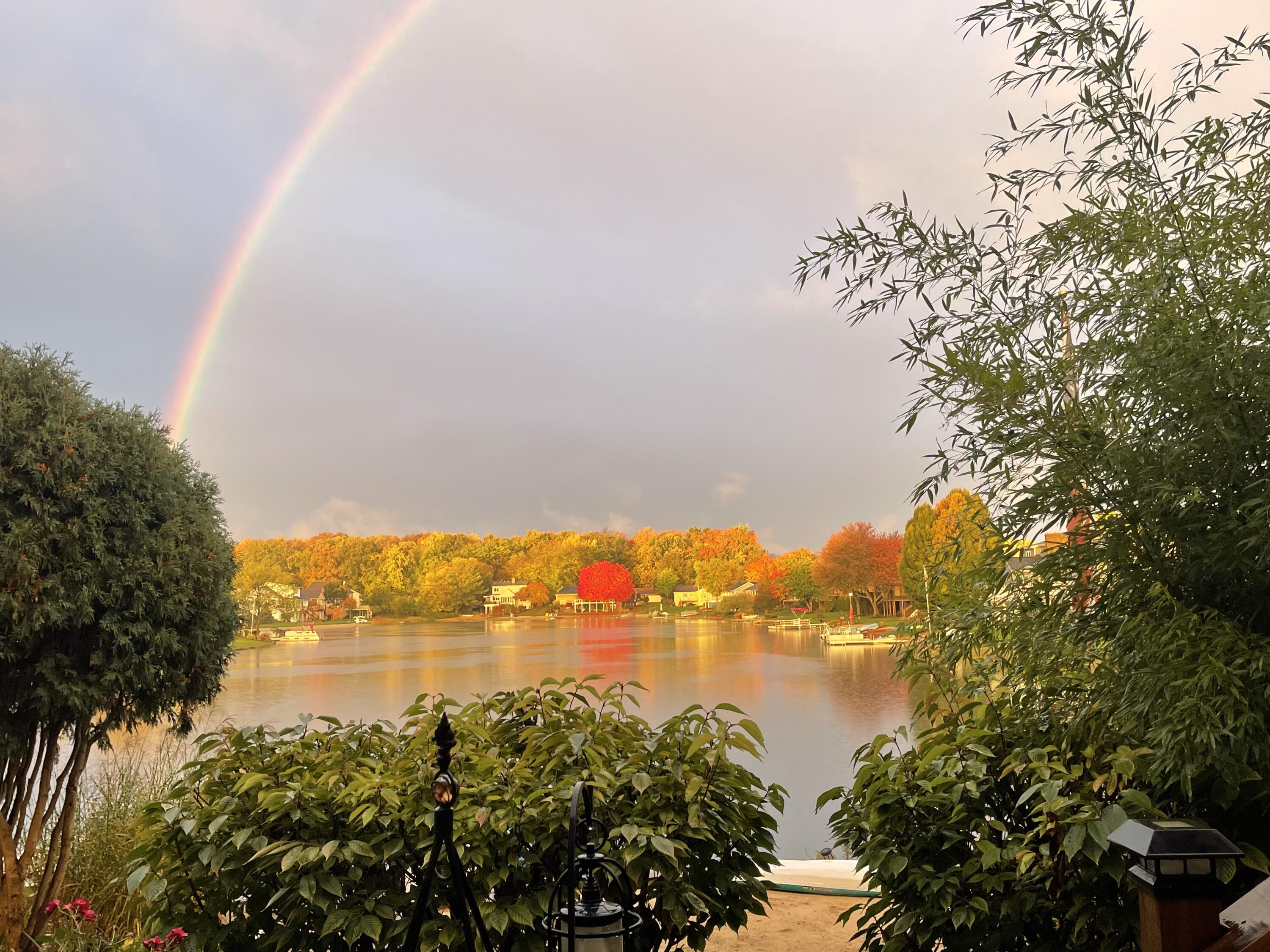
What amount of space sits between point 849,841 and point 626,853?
28.0 inches

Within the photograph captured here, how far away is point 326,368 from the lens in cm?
3053

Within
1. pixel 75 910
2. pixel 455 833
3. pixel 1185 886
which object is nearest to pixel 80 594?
pixel 75 910

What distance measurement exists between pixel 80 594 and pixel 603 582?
58.3 feet

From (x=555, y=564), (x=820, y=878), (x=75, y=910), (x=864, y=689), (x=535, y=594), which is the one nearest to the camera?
(x=75, y=910)

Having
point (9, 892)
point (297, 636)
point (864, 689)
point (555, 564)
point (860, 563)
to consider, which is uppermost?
point (555, 564)

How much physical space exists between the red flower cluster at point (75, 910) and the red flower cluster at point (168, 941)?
102 cm

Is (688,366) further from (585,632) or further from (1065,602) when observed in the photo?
(1065,602)

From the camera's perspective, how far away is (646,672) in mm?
20828

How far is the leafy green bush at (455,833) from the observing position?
72.0 inches

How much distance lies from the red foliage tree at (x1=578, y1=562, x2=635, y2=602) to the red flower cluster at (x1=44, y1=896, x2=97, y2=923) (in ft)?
56.9

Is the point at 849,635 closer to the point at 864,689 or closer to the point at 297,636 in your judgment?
the point at 864,689

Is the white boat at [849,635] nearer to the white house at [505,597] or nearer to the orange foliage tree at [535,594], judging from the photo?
the orange foliage tree at [535,594]

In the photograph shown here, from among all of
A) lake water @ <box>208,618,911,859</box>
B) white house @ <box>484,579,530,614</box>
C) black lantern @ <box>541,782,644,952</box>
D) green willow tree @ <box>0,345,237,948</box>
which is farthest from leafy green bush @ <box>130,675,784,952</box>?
white house @ <box>484,579,530,614</box>

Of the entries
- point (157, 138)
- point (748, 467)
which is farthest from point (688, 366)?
point (157, 138)
